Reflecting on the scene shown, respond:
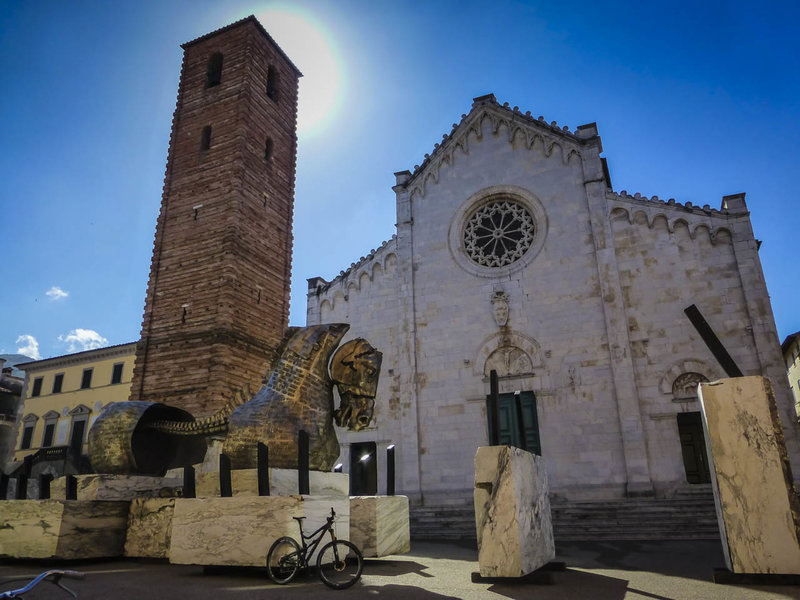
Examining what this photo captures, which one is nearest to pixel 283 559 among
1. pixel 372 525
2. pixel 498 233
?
pixel 372 525

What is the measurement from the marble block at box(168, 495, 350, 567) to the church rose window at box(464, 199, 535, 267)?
13920 millimetres

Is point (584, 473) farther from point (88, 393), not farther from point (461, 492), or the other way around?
point (88, 393)

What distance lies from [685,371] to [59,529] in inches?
608

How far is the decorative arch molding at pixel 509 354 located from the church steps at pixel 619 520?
13.9 feet

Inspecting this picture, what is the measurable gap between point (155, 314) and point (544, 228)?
1458 centimetres

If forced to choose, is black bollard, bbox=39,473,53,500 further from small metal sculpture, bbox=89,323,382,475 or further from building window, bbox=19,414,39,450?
building window, bbox=19,414,39,450

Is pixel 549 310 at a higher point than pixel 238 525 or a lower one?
higher

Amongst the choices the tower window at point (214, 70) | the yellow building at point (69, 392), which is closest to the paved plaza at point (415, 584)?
the tower window at point (214, 70)

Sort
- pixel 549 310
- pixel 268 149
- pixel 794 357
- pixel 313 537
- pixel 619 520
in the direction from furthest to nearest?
pixel 794 357, pixel 268 149, pixel 549 310, pixel 619 520, pixel 313 537

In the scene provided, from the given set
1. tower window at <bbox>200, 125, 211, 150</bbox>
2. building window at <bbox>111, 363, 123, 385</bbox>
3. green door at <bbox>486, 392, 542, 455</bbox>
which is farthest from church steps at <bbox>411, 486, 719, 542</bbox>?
building window at <bbox>111, 363, 123, 385</bbox>

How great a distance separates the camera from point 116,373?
3388 cm

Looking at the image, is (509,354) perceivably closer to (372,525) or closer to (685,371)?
(685,371)

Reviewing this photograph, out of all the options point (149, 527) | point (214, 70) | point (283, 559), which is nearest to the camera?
point (283, 559)

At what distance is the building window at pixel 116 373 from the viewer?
3369cm
